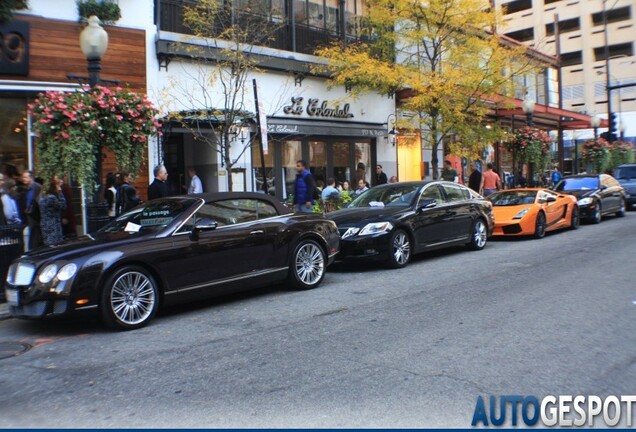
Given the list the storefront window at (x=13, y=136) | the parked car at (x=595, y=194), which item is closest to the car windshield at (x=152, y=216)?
the storefront window at (x=13, y=136)

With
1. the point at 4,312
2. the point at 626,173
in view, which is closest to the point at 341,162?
the point at 626,173

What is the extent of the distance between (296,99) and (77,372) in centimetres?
1415

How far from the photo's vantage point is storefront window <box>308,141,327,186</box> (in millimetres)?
19266

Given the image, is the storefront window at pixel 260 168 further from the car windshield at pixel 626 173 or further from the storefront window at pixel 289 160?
the car windshield at pixel 626 173

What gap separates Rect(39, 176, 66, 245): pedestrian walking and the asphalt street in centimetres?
229

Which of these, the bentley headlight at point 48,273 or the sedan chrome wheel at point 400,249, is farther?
the sedan chrome wheel at point 400,249

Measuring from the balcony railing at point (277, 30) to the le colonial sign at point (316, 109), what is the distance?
1676mm

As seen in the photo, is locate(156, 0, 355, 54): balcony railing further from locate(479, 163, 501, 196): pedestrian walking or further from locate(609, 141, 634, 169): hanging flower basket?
locate(609, 141, 634, 169): hanging flower basket

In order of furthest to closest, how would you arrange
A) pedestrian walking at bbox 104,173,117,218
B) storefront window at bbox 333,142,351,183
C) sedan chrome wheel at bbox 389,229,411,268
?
storefront window at bbox 333,142,351,183, pedestrian walking at bbox 104,173,117,218, sedan chrome wheel at bbox 389,229,411,268

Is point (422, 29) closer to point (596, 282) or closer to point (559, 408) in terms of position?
point (596, 282)

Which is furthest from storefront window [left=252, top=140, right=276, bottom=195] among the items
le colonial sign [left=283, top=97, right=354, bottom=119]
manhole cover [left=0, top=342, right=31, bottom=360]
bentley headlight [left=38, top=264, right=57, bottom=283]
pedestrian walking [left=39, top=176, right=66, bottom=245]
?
manhole cover [left=0, top=342, right=31, bottom=360]

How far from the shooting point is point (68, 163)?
9109 millimetres

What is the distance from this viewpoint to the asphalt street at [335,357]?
405 centimetres

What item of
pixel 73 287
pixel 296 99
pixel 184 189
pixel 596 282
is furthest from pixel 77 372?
pixel 296 99
